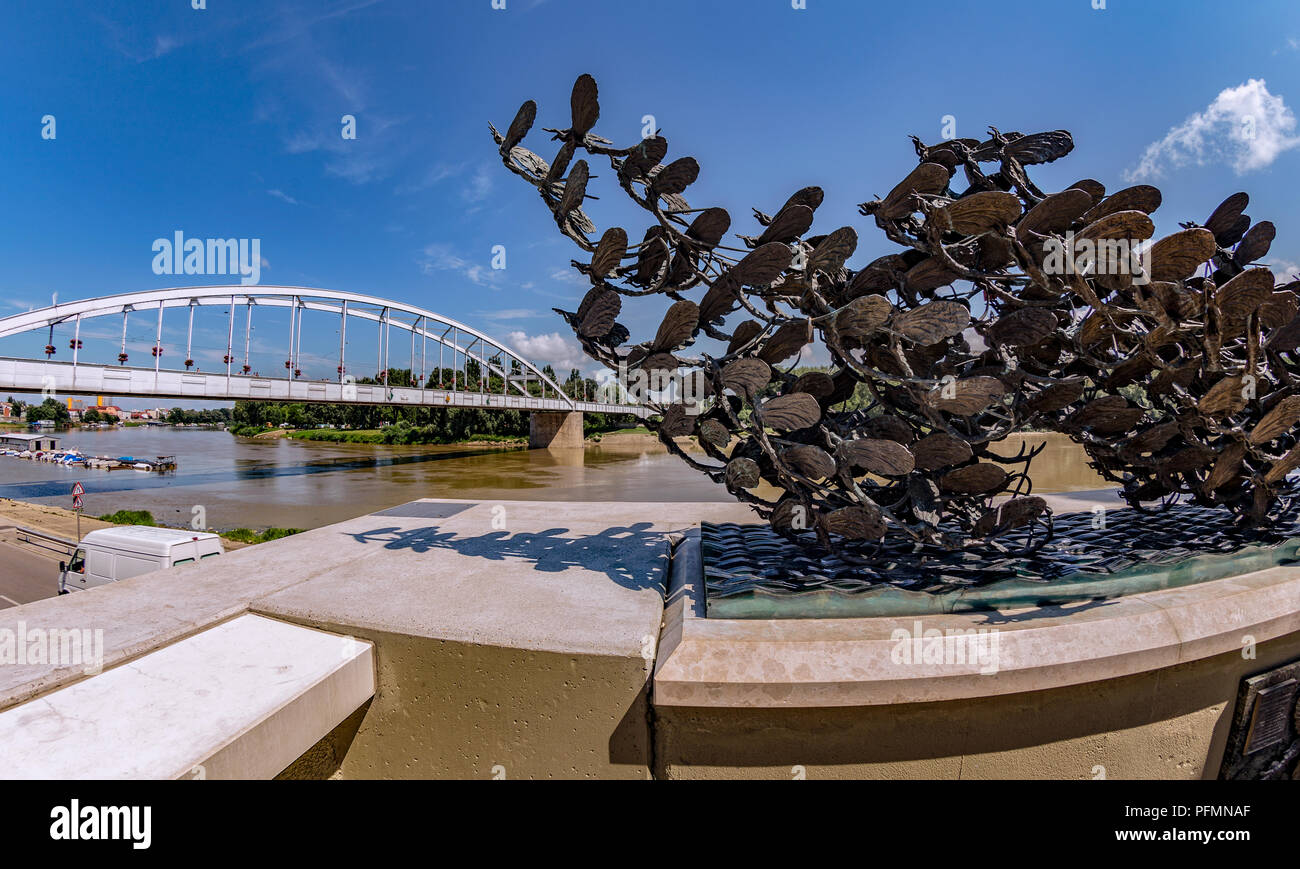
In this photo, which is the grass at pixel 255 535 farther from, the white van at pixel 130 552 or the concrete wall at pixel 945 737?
the concrete wall at pixel 945 737

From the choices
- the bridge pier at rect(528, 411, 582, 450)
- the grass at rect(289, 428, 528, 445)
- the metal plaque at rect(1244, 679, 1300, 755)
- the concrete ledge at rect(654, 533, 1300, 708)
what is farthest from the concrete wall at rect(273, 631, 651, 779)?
the grass at rect(289, 428, 528, 445)

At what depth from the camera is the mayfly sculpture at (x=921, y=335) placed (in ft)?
10.3

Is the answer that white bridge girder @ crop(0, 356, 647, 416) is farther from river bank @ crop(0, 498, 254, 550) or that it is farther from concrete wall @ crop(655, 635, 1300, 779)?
concrete wall @ crop(655, 635, 1300, 779)

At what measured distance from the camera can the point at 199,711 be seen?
229cm

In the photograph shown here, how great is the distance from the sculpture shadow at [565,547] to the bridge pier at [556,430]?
4269cm

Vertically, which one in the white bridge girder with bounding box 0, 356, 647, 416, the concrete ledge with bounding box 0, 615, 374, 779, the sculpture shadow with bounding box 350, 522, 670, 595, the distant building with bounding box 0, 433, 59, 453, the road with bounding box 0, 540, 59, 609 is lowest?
the road with bounding box 0, 540, 59, 609

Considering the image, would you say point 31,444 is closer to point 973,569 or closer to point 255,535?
point 255,535

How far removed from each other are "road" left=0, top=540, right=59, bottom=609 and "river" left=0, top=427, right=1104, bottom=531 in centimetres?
370

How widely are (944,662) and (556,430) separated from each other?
4789cm

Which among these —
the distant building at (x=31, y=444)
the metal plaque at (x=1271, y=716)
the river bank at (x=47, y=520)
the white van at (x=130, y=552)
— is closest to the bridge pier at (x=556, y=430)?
the river bank at (x=47, y=520)

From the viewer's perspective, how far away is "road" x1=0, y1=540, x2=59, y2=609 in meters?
10.1
